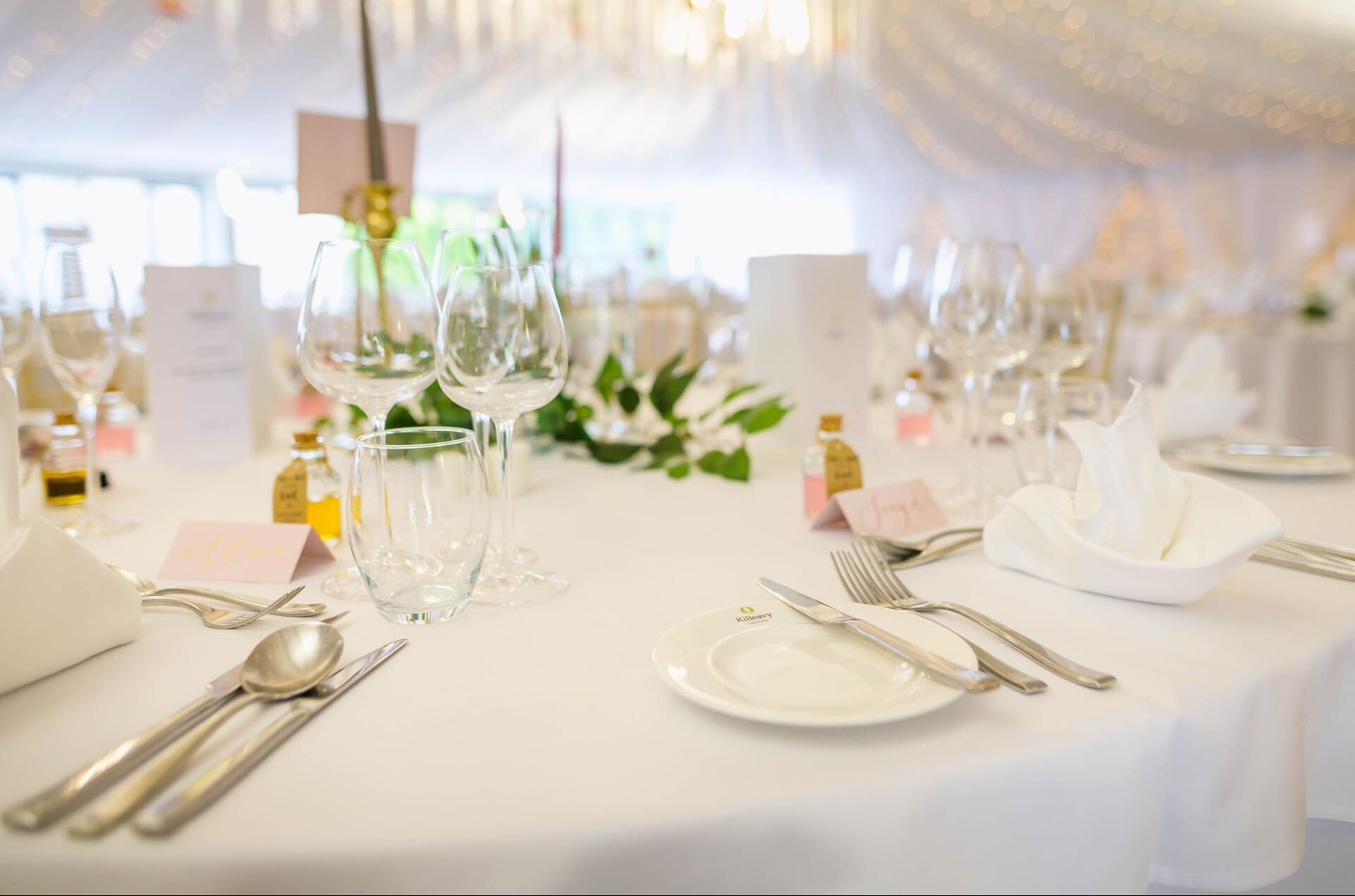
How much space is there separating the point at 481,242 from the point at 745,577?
60cm

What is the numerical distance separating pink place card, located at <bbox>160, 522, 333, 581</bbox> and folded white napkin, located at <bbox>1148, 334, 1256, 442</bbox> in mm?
1302

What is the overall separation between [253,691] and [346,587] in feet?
0.87

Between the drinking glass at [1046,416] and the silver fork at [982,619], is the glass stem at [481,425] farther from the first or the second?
the drinking glass at [1046,416]

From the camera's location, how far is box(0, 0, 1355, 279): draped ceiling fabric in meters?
6.48

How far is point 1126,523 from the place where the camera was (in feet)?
2.94

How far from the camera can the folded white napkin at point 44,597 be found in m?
0.69

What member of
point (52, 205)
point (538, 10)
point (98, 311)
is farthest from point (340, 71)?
point (98, 311)

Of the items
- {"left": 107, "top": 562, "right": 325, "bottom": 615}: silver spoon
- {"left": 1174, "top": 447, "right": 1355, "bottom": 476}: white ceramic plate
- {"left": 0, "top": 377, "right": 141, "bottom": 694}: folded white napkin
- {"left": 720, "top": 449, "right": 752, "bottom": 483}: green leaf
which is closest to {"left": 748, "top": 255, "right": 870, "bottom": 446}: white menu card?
{"left": 720, "top": 449, "right": 752, "bottom": 483}: green leaf

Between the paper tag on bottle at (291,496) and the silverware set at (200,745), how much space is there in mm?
392

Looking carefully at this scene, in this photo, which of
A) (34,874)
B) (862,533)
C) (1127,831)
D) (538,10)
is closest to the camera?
(34,874)

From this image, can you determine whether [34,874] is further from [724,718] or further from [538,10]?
[538,10]

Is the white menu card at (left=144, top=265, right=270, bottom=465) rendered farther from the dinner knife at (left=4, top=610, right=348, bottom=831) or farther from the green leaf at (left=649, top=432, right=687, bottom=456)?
the dinner knife at (left=4, top=610, right=348, bottom=831)

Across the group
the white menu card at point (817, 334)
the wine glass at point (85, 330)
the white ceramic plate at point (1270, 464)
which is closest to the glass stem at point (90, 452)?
the wine glass at point (85, 330)

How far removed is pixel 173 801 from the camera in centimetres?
53
